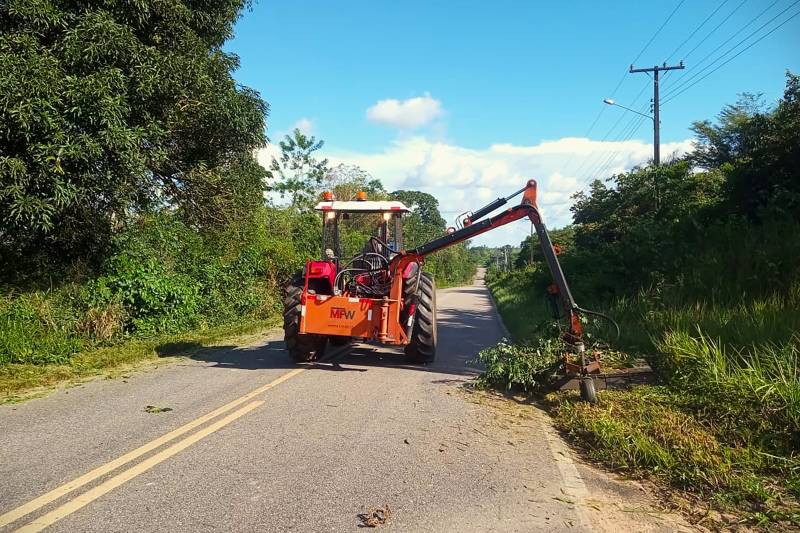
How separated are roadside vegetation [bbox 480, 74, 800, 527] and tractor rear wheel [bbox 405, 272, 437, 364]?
154 centimetres

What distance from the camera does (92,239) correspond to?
11.7 m

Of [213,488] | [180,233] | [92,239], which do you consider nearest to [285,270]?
[180,233]

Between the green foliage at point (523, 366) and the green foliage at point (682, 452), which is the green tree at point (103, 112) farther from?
the green foliage at point (682, 452)

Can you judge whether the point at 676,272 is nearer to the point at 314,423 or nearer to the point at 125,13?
the point at 314,423

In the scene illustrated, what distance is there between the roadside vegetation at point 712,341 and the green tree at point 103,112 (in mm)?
6587

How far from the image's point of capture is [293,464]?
4.52m

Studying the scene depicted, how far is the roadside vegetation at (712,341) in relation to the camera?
4.31 meters

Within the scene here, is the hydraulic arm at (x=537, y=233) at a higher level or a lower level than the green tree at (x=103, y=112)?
lower

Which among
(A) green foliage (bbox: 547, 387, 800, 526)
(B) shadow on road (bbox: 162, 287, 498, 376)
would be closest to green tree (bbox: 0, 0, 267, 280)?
(B) shadow on road (bbox: 162, 287, 498, 376)

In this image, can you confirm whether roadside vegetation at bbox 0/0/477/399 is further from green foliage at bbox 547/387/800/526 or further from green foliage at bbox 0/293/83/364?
green foliage at bbox 547/387/800/526

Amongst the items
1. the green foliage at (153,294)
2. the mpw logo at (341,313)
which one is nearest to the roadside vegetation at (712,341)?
the mpw logo at (341,313)

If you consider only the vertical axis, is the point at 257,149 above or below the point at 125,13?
below

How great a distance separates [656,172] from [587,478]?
44.7ft

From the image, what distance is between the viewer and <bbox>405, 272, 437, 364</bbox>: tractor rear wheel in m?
9.16
